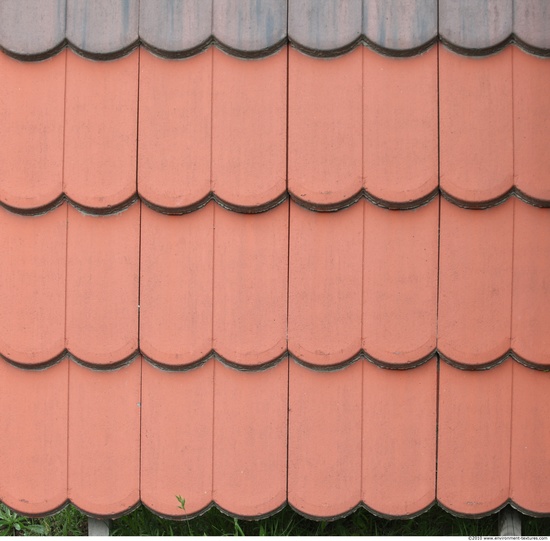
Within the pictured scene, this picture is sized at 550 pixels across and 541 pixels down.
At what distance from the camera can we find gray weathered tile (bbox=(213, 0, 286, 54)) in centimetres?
189

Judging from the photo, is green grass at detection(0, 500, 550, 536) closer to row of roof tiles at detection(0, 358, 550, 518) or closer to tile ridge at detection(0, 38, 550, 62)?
row of roof tiles at detection(0, 358, 550, 518)

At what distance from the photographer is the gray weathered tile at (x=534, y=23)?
6.16 feet

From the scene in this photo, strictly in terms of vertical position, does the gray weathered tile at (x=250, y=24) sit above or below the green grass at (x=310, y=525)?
above

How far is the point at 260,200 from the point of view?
1878 millimetres

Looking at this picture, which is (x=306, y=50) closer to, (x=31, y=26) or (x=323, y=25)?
(x=323, y=25)

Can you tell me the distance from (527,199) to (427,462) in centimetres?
71

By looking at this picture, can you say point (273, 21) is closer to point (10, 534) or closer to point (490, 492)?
point (490, 492)

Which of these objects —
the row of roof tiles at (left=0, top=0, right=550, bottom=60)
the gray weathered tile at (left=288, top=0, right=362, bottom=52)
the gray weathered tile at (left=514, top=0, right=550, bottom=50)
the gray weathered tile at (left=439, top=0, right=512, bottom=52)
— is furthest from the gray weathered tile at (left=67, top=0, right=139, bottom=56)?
the gray weathered tile at (left=514, top=0, right=550, bottom=50)

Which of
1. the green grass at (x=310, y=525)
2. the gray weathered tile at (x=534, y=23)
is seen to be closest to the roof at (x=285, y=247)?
the gray weathered tile at (x=534, y=23)

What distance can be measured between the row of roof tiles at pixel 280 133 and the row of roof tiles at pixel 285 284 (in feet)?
0.18

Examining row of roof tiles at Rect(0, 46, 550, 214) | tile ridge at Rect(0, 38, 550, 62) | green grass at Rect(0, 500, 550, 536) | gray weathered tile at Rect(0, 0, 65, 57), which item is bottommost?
green grass at Rect(0, 500, 550, 536)

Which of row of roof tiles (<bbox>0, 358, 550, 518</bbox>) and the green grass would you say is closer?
row of roof tiles (<bbox>0, 358, 550, 518</bbox>)

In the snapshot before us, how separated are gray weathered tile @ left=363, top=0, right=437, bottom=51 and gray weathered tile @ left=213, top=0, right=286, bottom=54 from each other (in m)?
0.22

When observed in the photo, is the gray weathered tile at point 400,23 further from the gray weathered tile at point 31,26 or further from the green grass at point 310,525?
the green grass at point 310,525
